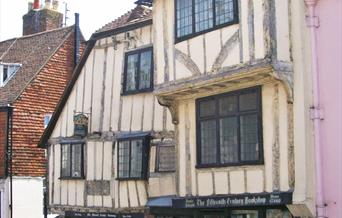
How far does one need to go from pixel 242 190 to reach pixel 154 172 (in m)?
3.73

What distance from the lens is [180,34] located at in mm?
12961

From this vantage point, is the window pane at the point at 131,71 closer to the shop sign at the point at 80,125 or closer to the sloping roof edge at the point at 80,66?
the sloping roof edge at the point at 80,66

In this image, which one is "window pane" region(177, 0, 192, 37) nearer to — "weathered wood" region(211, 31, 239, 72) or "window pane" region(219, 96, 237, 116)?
"weathered wood" region(211, 31, 239, 72)

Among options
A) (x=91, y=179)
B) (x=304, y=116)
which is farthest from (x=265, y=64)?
(x=91, y=179)

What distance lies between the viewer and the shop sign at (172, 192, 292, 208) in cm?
1073

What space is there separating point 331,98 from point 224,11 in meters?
2.72

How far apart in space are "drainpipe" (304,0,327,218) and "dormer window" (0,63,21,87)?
14.3m

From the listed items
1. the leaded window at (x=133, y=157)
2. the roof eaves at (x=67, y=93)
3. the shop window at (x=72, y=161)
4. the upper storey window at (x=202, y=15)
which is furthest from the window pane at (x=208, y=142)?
the roof eaves at (x=67, y=93)

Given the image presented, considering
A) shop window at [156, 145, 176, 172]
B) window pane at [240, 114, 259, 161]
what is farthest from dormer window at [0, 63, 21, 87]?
window pane at [240, 114, 259, 161]

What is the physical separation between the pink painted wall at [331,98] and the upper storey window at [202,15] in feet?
5.69

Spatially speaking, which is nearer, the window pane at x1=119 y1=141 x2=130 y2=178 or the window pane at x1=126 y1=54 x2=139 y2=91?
the window pane at x1=119 y1=141 x2=130 y2=178

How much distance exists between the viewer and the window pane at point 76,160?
17109mm

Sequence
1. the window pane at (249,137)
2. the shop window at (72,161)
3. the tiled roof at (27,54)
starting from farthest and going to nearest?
the tiled roof at (27,54), the shop window at (72,161), the window pane at (249,137)

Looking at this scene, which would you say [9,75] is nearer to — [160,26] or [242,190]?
[160,26]
